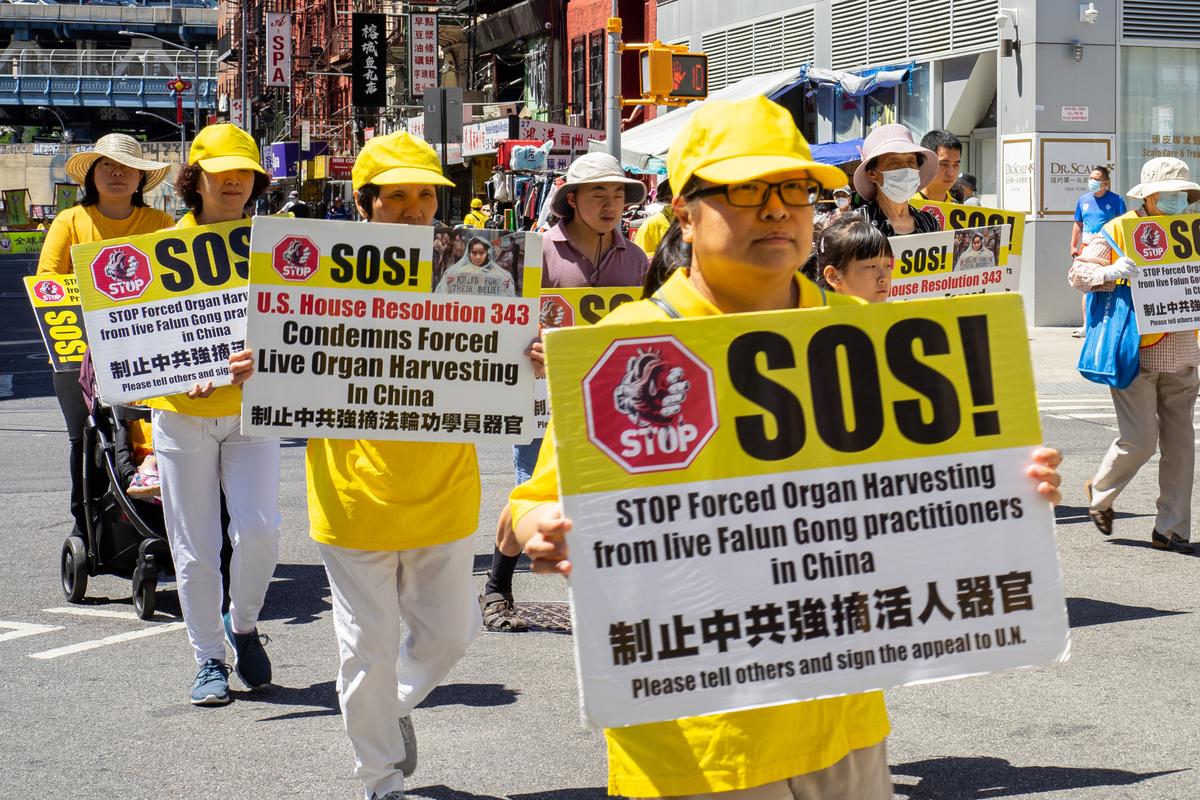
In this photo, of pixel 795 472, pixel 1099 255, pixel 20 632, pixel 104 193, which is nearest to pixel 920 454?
pixel 795 472

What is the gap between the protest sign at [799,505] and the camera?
2736mm

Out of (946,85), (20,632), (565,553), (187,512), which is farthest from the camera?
(946,85)

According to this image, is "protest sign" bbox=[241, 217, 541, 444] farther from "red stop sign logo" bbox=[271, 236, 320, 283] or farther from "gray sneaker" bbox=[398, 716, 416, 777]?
"gray sneaker" bbox=[398, 716, 416, 777]

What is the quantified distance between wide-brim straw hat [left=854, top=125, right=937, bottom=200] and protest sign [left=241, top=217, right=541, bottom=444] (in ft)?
9.51

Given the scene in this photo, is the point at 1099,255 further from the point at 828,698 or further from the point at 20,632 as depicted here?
the point at 828,698

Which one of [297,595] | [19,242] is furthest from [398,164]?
[19,242]

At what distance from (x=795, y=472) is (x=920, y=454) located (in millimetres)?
244

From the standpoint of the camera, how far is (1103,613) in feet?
23.8

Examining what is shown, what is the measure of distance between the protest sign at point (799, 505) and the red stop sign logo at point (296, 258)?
2217mm

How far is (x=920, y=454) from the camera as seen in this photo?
2906 mm

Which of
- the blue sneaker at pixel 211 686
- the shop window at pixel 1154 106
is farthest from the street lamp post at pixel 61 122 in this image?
the blue sneaker at pixel 211 686

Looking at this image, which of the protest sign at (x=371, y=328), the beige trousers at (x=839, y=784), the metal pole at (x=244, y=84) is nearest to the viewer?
the beige trousers at (x=839, y=784)

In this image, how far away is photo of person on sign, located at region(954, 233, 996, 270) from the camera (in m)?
7.77

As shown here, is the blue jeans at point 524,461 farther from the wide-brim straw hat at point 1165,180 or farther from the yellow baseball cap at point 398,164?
the wide-brim straw hat at point 1165,180
